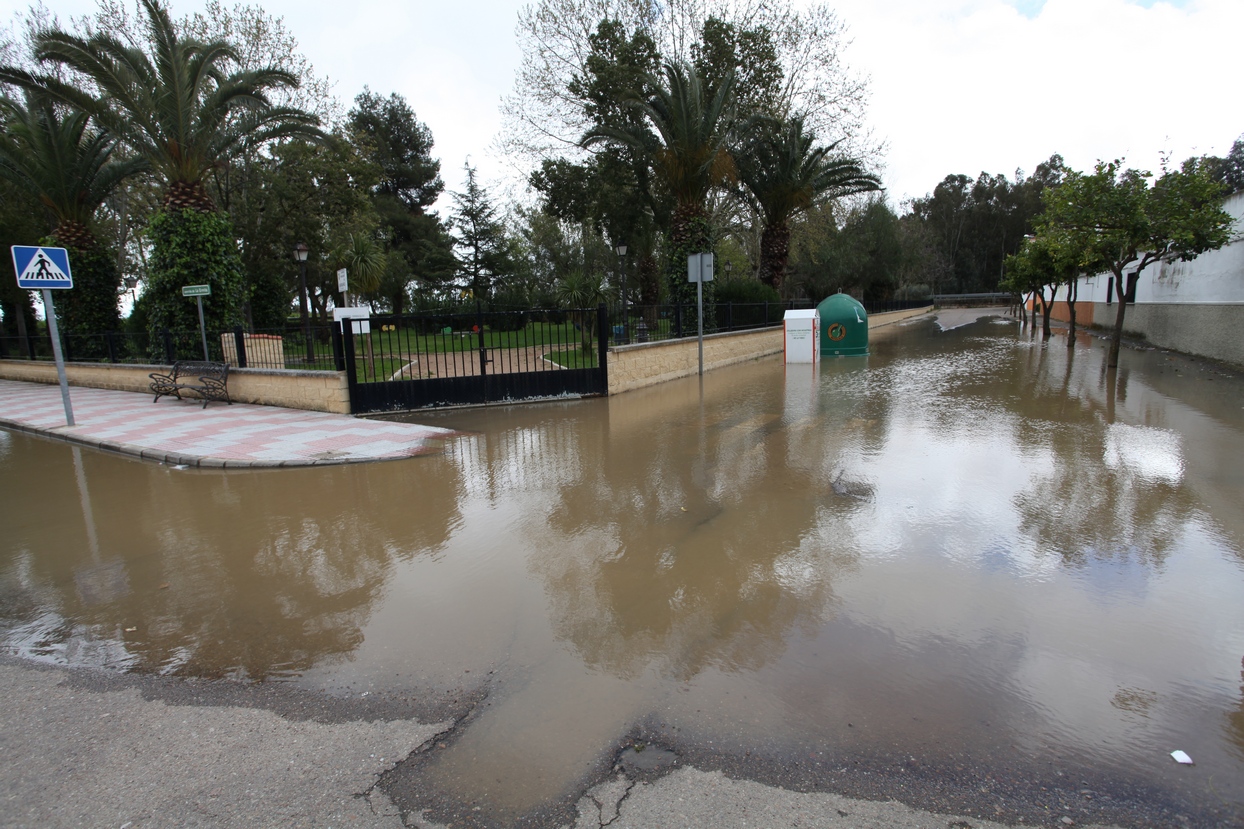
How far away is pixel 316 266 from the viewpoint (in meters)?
27.3

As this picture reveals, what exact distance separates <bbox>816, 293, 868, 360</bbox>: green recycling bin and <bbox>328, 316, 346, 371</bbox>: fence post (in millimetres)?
14709

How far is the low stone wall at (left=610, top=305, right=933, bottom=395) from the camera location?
13625mm

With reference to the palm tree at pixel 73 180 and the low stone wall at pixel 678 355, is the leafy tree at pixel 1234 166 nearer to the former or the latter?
the low stone wall at pixel 678 355

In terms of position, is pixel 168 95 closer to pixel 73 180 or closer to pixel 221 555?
pixel 73 180

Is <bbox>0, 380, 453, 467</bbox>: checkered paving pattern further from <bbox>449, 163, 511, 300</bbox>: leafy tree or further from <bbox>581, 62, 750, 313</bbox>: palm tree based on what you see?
<bbox>449, 163, 511, 300</bbox>: leafy tree

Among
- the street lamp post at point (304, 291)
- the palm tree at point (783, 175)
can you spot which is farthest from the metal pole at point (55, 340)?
the palm tree at point (783, 175)

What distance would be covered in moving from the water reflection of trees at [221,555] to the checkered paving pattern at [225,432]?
1.65ft

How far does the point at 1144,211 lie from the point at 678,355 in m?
10.2

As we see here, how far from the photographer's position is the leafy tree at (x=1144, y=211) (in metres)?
12.9

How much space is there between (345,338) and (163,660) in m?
8.26

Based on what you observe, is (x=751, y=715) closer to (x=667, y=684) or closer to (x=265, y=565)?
(x=667, y=684)

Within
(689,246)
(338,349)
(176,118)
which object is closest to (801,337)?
(689,246)

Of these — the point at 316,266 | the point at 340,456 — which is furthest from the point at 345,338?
the point at 316,266

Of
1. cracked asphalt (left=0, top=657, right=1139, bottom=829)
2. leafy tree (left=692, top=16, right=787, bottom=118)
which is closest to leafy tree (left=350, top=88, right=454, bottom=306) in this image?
leafy tree (left=692, top=16, right=787, bottom=118)
